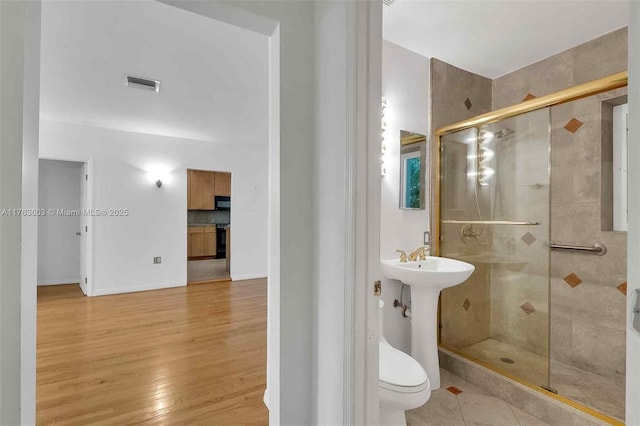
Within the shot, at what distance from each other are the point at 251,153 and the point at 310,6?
14.4 ft

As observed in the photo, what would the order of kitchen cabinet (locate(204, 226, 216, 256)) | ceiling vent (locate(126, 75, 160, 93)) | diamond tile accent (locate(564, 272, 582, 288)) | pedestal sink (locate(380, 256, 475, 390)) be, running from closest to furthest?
1. pedestal sink (locate(380, 256, 475, 390))
2. diamond tile accent (locate(564, 272, 582, 288))
3. ceiling vent (locate(126, 75, 160, 93))
4. kitchen cabinet (locate(204, 226, 216, 256))

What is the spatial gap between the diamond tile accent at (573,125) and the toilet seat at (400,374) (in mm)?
2097

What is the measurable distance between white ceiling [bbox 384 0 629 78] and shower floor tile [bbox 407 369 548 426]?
2403 millimetres

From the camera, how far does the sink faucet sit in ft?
7.39

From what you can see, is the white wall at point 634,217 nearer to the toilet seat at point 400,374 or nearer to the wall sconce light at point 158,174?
the toilet seat at point 400,374

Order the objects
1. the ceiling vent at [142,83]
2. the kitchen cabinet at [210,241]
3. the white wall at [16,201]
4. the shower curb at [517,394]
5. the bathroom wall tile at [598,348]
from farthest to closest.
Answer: the kitchen cabinet at [210,241]
the ceiling vent at [142,83]
the bathroom wall tile at [598,348]
the shower curb at [517,394]
the white wall at [16,201]

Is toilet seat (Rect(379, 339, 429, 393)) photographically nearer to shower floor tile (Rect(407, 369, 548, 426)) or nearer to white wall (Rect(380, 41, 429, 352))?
shower floor tile (Rect(407, 369, 548, 426))

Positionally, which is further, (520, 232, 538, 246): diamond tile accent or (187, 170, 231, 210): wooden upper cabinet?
(187, 170, 231, 210): wooden upper cabinet

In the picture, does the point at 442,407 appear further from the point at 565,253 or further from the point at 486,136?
the point at 486,136

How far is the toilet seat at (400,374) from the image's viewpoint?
4.68 ft

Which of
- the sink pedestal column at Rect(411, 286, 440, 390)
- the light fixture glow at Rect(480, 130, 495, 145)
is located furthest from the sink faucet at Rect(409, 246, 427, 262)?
the light fixture glow at Rect(480, 130, 495, 145)

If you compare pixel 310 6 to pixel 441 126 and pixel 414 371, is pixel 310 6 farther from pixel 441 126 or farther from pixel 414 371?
pixel 414 371

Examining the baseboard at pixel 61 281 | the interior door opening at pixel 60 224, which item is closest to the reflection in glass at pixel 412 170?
the interior door opening at pixel 60 224

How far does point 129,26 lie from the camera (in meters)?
1.97
